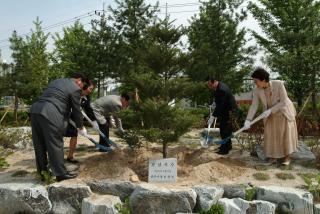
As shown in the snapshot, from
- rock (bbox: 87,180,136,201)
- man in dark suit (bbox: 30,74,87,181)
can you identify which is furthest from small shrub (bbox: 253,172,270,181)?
man in dark suit (bbox: 30,74,87,181)

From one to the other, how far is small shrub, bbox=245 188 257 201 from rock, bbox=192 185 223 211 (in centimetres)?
37

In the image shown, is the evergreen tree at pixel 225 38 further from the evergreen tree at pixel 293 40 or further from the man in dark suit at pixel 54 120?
the man in dark suit at pixel 54 120


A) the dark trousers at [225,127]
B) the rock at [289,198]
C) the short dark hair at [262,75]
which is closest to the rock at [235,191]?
the rock at [289,198]

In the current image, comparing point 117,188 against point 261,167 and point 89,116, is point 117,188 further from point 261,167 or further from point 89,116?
point 261,167

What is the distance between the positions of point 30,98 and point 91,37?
474 centimetres

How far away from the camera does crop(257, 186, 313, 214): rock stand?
480cm

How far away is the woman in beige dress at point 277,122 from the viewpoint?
6.33 m

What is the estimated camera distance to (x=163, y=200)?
15.8ft

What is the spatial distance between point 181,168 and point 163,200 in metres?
1.22

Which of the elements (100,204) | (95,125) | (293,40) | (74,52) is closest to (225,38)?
(293,40)

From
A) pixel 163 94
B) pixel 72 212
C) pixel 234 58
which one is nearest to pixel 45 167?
pixel 72 212

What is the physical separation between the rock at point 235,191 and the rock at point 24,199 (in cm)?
220

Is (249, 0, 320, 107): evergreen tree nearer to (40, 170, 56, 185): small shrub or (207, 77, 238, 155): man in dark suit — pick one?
(207, 77, 238, 155): man in dark suit

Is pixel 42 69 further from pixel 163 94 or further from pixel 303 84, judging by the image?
pixel 163 94
